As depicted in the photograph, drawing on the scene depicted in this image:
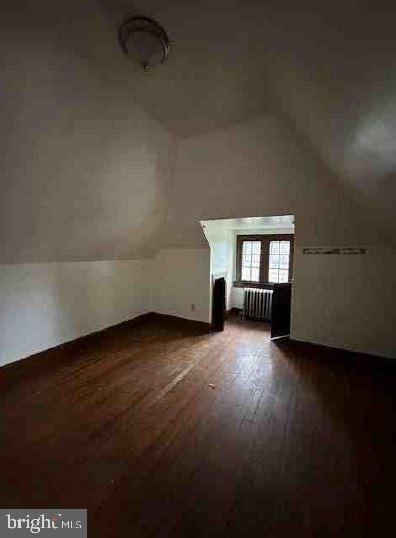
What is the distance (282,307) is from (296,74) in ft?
10.3

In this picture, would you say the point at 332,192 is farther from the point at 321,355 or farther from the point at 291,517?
the point at 291,517

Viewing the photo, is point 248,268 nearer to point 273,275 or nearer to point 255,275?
point 255,275

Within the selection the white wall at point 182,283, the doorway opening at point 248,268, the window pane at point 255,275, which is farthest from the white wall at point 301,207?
the window pane at point 255,275

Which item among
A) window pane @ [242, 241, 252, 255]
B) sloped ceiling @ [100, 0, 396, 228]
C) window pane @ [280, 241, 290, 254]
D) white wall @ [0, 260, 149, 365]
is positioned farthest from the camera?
window pane @ [242, 241, 252, 255]

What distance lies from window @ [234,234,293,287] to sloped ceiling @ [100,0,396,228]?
277 cm

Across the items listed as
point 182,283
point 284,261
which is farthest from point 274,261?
point 182,283

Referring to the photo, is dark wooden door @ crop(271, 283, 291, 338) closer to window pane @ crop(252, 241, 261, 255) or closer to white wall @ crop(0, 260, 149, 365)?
window pane @ crop(252, 241, 261, 255)

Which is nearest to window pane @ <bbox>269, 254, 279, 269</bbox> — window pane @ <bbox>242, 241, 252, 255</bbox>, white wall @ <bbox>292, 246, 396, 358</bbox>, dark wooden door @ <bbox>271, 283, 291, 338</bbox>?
window pane @ <bbox>242, 241, 252, 255</bbox>

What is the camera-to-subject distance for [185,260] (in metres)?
4.46

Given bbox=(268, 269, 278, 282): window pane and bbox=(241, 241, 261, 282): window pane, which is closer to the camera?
bbox=(268, 269, 278, 282): window pane

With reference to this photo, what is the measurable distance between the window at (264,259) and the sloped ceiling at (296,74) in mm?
2774

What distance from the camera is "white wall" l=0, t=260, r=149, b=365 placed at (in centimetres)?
258

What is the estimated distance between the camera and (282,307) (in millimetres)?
3891

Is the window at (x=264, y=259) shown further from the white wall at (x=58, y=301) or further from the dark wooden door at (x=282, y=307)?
the white wall at (x=58, y=301)
